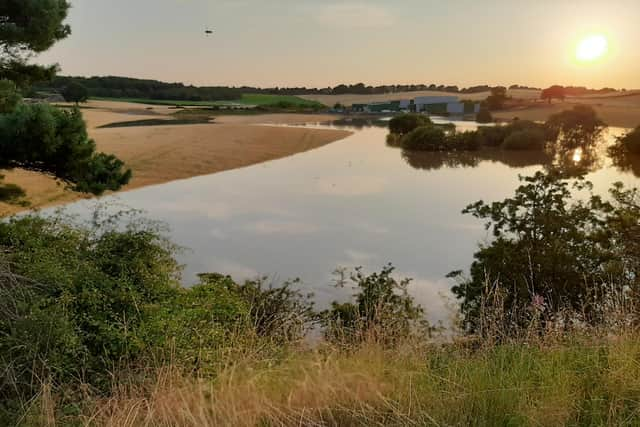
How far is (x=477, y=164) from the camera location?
4094 centimetres

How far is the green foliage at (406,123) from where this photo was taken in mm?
62188

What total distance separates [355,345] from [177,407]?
1.83m

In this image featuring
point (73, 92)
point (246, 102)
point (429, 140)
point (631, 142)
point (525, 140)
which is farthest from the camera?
point (246, 102)

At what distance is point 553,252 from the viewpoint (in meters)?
8.98

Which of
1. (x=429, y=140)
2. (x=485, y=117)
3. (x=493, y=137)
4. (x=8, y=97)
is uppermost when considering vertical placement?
(x=485, y=117)

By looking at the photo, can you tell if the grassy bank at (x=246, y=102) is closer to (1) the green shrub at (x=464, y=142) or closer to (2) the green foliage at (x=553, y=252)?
(1) the green shrub at (x=464, y=142)

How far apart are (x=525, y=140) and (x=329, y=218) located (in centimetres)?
3619

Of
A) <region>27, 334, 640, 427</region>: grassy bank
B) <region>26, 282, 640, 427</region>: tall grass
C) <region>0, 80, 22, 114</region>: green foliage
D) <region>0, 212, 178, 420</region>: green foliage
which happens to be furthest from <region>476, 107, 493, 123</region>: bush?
<region>27, 334, 640, 427</region>: grassy bank

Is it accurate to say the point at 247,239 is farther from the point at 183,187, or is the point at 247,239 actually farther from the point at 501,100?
the point at 501,100

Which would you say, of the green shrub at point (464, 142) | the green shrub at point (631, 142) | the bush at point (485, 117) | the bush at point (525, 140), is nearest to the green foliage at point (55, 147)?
the green shrub at point (464, 142)

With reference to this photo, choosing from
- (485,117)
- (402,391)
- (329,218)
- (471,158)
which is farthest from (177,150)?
(485,117)

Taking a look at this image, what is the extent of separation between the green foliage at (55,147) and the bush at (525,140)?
45.9 m

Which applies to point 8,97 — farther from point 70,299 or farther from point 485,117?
point 485,117

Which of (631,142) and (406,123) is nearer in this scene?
(631,142)
